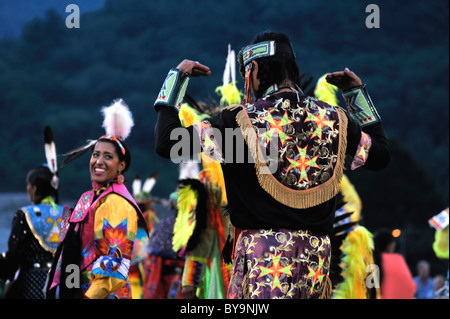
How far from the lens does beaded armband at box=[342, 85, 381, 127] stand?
2.98 m

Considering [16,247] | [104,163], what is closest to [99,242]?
[104,163]

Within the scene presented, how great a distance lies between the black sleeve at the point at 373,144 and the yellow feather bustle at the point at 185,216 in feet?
7.51

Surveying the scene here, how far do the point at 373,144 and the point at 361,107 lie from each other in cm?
21

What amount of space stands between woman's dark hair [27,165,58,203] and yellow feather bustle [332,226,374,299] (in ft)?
7.33

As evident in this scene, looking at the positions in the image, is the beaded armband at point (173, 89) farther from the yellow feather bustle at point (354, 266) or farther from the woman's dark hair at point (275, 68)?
the yellow feather bustle at point (354, 266)

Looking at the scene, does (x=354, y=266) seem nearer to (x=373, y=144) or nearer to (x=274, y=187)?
(x=373, y=144)

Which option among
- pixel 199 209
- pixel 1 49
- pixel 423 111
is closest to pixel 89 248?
pixel 199 209

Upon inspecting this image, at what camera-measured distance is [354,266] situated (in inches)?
203

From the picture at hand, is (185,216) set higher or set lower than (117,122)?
lower

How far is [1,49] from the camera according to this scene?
38.8 m

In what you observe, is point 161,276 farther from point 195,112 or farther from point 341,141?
point 341,141

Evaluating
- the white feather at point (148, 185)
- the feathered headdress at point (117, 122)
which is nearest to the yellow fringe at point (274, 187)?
the feathered headdress at point (117, 122)
